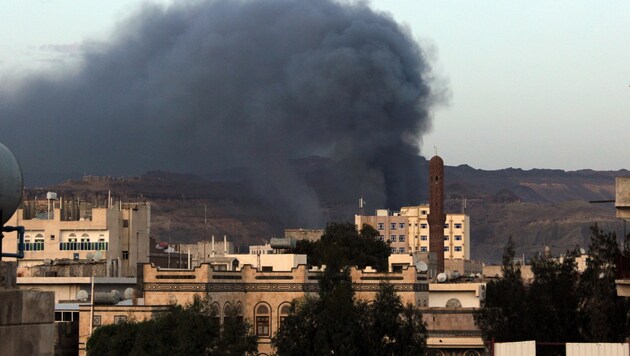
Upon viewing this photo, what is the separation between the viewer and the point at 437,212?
500ft

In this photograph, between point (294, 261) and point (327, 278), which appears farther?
point (294, 261)

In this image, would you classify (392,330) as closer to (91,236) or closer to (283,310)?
(283,310)

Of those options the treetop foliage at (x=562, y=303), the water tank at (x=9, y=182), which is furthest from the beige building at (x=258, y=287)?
the water tank at (x=9, y=182)

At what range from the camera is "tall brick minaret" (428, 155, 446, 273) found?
143250mm

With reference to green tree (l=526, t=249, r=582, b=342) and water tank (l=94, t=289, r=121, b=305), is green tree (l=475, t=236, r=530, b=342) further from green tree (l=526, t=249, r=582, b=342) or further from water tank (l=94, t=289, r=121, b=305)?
water tank (l=94, t=289, r=121, b=305)

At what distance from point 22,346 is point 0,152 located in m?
1.99

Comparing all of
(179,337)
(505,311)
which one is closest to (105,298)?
(179,337)

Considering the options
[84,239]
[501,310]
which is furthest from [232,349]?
[84,239]

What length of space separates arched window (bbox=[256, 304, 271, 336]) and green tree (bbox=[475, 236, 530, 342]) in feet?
63.5

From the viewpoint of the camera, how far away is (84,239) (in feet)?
396

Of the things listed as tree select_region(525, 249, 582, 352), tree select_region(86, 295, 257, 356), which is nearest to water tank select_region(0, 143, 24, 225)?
tree select_region(525, 249, 582, 352)

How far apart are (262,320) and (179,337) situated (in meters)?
19.3

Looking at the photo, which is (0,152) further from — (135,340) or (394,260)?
(394,260)

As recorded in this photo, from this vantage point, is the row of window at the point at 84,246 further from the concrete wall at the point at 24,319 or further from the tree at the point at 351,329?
the concrete wall at the point at 24,319
